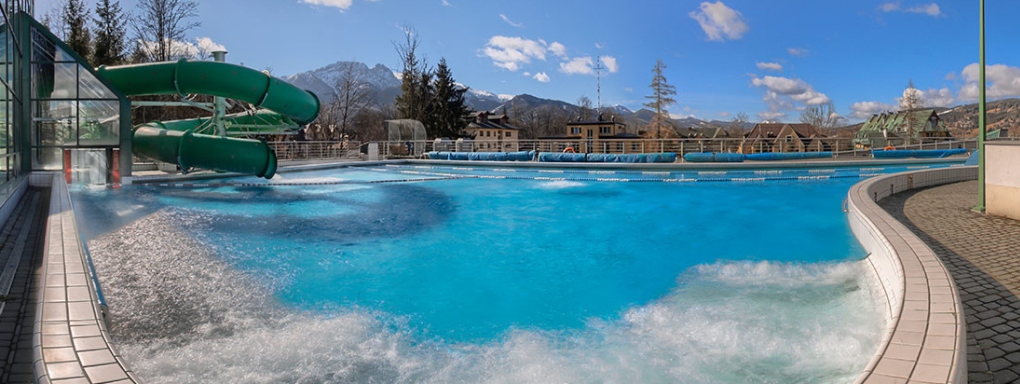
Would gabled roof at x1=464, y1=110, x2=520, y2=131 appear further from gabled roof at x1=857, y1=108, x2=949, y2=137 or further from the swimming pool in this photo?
the swimming pool

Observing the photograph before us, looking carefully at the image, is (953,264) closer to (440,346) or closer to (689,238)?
(689,238)

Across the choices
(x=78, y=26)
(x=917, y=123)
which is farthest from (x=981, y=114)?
(x=917, y=123)

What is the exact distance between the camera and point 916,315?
7.88ft

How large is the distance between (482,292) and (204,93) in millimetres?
8437

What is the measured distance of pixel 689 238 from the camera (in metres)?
6.64

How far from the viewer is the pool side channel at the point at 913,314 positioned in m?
1.88

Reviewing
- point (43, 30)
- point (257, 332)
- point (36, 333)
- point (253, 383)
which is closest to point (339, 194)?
point (43, 30)

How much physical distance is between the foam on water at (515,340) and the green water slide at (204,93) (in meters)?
6.68

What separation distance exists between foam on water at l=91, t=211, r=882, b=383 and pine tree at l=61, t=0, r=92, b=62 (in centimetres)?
2004

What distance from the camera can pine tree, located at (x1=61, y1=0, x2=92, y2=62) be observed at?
65.0 ft

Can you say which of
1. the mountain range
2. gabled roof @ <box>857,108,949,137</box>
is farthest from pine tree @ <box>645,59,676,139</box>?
gabled roof @ <box>857,108,949,137</box>

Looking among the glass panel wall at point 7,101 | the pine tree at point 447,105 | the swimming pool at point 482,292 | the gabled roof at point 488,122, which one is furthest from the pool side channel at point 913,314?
the gabled roof at point 488,122

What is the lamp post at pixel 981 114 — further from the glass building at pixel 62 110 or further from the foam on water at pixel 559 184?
the glass building at pixel 62 110

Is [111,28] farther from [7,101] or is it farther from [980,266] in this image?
[980,266]
